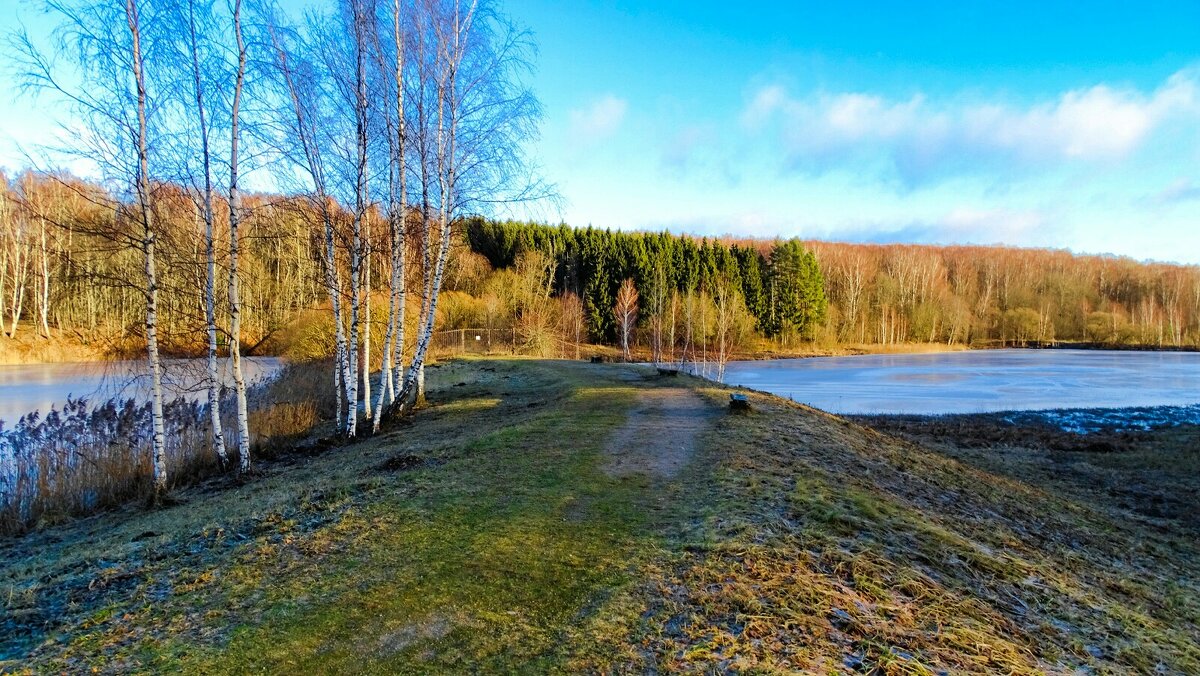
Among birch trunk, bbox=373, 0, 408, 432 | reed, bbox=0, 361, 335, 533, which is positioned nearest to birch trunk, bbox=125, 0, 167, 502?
reed, bbox=0, 361, 335, 533

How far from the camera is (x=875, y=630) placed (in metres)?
3.79

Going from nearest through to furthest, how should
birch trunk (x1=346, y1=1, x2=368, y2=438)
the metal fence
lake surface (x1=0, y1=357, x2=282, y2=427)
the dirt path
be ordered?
the dirt path → birch trunk (x1=346, y1=1, x2=368, y2=438) → lake surface (x1=0, y1=357, x2=282, y2=427) → the metal fence

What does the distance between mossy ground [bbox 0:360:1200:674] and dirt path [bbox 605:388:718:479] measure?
0.26 metres

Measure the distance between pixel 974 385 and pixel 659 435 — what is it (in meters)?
31.0

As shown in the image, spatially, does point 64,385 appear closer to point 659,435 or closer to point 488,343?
point 488,343

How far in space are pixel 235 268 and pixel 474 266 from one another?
39415 millimetres

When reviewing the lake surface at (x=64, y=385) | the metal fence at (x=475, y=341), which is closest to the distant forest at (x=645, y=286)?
the metal fence at (x=475, y=341)

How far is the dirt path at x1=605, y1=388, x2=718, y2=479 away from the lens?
25.5ft

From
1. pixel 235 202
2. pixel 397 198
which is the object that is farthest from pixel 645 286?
pixel 235 202

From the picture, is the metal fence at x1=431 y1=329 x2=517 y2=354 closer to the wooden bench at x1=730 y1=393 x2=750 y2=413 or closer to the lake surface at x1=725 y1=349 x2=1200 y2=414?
the lake surface at x1=725 y1=349 x2=1200 y2=414

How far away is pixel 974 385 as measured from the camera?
3350 centimetres

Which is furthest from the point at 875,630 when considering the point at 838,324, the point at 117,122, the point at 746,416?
the point at 838,324

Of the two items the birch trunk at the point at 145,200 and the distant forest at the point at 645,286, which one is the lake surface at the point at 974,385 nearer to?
the distant forest at the point at 645,286

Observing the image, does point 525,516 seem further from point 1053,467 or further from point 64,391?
point 64,391
